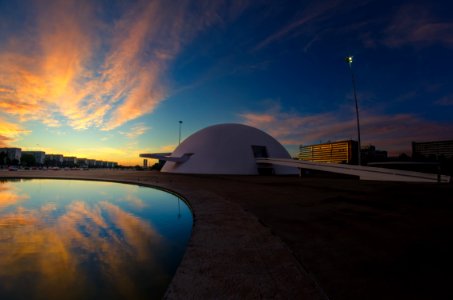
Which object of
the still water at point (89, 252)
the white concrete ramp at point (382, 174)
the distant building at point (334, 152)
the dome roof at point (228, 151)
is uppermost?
the distant building at point (334, 152)

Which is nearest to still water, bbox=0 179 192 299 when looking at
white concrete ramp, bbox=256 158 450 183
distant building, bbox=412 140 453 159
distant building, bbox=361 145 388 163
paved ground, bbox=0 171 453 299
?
paved ground, bbox=0 171 453 299

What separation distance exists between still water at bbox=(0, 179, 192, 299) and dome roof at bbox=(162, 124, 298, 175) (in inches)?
1053

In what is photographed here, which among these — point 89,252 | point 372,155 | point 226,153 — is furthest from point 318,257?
point 372,155

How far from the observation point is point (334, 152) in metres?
155

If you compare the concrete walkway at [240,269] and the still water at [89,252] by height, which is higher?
the concrete walkway at [240,269]

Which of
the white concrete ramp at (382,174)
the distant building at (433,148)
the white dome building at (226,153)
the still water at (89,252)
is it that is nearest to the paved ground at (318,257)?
the still water at (89,252)

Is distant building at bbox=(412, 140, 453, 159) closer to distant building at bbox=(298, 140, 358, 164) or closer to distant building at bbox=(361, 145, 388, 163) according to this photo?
distant building at bbox=(361, 145, 388, 163)

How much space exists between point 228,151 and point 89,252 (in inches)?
1282

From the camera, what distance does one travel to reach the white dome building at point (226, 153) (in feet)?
119

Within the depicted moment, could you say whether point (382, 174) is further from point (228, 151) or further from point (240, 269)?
point (240, 269)

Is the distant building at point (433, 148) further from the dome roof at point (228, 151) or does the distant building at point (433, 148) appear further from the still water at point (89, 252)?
the still water at point (89, 252)

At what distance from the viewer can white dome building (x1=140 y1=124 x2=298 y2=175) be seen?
36.2 m

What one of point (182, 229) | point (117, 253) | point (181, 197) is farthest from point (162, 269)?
point (181, 197)

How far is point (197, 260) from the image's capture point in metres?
3.83
